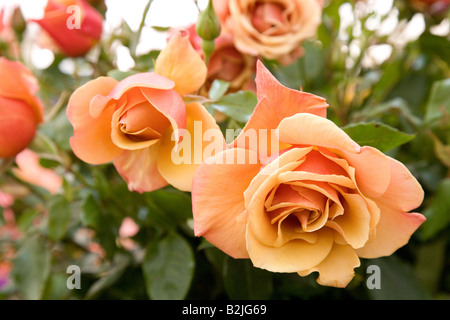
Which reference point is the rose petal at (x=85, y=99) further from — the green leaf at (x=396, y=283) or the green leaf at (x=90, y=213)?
the green leaf at (x=396, y=283)

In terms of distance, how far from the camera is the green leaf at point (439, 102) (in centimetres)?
42

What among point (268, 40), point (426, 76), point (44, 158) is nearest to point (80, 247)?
point (44, 158)

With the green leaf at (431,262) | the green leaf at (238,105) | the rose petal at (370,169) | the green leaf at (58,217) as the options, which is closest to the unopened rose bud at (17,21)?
the green leaf at (58,217)

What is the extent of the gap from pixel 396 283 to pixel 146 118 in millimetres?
326

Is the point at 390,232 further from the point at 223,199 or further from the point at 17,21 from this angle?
the point at 17,21

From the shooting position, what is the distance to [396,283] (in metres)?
0.45

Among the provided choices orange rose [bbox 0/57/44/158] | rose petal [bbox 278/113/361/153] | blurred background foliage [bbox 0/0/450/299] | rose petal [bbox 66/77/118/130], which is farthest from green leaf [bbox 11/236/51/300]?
rose petal [bbox 278/113/361/153]

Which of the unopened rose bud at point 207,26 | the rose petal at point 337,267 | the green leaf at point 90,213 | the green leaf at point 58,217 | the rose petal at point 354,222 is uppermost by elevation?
the unopened rose bud at point 207,26

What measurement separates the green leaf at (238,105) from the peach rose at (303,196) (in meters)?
0.05

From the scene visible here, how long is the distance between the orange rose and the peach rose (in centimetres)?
22

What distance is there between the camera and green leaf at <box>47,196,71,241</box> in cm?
45
